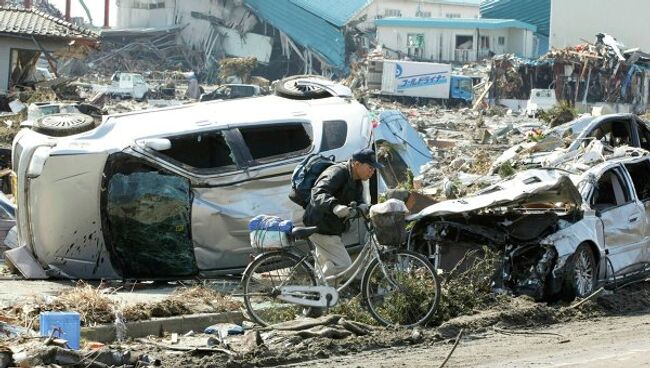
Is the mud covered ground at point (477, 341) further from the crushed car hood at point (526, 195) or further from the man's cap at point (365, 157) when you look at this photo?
the man's cap at point (365, 157)

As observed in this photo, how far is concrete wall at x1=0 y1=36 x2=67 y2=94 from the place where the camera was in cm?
3688

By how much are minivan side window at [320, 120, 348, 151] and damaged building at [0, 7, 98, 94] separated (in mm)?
24219

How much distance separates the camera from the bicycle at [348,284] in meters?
10.7

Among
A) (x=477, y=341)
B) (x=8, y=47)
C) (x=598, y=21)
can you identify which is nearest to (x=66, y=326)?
(x=477, y=341)

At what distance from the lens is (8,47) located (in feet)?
121

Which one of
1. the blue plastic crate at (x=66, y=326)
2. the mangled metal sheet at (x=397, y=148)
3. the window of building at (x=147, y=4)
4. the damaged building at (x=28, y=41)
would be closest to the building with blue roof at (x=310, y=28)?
the window of building at (x=147, y=4)

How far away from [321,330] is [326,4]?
273 feet

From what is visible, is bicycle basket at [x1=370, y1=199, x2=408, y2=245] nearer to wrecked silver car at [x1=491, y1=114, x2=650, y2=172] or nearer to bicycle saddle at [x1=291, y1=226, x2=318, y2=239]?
bicycle saddle at [x1=291, y1=226, x2=318, y2=239]

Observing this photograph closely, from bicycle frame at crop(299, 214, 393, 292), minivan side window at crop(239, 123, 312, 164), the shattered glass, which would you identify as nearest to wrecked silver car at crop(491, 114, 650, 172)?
minivan side window at crop(239, 123, 312, 164)

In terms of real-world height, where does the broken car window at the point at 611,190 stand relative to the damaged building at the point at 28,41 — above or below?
below

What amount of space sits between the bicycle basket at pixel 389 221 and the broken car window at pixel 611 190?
3.42 m

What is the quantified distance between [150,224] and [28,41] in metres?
26.0

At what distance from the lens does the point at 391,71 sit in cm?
6719

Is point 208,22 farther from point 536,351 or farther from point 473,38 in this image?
point 536,351
